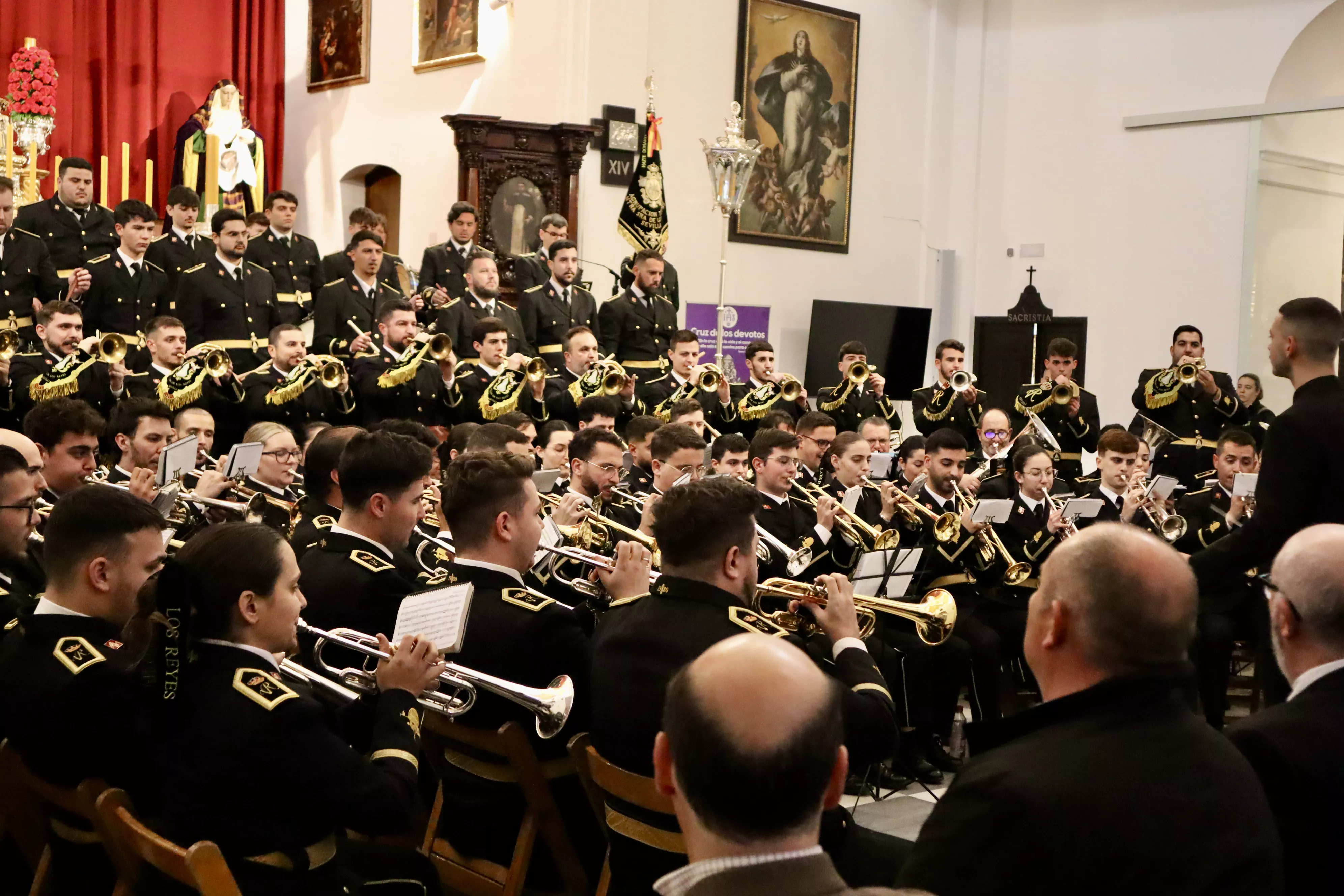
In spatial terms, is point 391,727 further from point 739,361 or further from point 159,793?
point 739,361

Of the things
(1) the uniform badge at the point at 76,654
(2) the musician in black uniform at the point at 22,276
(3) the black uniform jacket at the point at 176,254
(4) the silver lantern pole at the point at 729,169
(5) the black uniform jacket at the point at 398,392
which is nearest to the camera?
(1) the uniform badge at the point at 76,654

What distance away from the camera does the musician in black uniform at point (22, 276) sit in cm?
864

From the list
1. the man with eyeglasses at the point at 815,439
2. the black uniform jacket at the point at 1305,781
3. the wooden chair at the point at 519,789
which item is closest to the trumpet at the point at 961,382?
the man with eyeglasses at the point at 815,439

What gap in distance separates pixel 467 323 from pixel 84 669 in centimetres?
720

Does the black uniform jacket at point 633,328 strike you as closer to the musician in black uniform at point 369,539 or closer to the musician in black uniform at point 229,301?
the musician in black uniform at point 229,301

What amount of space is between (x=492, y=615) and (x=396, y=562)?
2.45 feet

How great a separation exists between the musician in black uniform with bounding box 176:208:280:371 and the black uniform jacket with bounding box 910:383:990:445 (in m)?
5.19

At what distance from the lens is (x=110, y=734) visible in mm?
2934

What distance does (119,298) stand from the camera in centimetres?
916

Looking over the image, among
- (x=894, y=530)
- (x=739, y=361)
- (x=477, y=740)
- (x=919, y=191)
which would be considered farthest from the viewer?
(x=919, y=191)

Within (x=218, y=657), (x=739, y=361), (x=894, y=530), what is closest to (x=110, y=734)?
(x=218, y=657)

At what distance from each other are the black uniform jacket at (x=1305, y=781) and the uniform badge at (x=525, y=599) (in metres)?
1.75

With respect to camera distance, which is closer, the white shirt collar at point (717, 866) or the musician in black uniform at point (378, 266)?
the white shirt collar at point (717, 866)

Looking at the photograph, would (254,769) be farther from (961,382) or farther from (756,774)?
(961,382)
